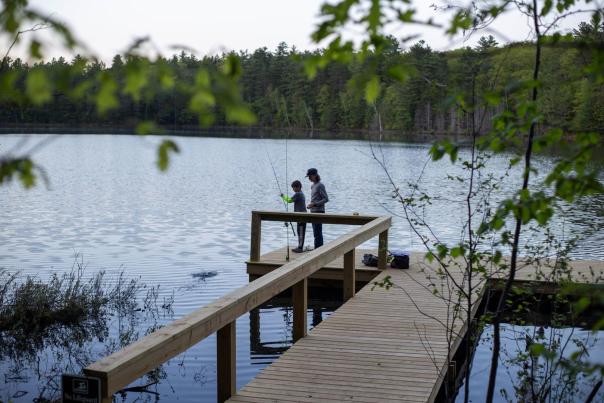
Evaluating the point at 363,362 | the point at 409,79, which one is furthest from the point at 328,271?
the point at 409,79

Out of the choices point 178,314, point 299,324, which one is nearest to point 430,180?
point 178,314

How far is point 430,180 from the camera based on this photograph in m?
39.3

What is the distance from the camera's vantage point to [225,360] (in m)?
5.41

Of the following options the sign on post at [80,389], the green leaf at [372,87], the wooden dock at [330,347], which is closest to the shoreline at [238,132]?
the wooden dock at [330,347]

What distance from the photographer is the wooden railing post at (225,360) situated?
5371 millimetres

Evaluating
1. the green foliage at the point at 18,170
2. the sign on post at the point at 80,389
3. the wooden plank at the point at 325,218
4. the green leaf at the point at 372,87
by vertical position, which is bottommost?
the wooden plank at the point at 325,218

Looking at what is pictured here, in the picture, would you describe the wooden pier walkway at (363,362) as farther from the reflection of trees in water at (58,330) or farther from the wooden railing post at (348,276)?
the reflection of trees in water at (58,330)

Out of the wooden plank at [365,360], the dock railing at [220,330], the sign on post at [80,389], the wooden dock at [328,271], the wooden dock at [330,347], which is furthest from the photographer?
the wooden dock at [328,271]

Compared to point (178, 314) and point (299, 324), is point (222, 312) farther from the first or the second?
point (178, 314)

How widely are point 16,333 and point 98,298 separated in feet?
4.89

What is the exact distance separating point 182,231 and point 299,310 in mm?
13503

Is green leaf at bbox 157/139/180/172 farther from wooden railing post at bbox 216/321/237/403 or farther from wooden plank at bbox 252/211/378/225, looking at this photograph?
wooden plank at bbox 252/211/378/225

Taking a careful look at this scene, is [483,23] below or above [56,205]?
above

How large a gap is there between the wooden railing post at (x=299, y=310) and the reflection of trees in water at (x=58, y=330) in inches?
69.3
